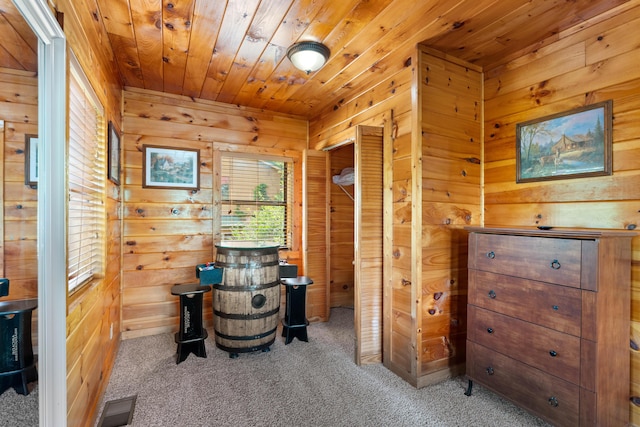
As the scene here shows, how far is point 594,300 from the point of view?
57.6 inches

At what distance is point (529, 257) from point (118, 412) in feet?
8.50

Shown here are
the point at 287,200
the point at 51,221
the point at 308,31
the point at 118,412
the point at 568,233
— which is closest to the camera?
the point at 51,221

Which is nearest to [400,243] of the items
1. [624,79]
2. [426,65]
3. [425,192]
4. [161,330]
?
[425,192]

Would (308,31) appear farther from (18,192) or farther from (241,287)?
(241,287)

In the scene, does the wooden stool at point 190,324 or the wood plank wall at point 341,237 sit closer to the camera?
the wooden stool at point 190,324

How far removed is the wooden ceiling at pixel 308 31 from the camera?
1741mm

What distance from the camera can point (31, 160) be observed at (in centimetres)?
102

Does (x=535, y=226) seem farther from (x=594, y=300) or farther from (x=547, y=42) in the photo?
(x=547, y=42)

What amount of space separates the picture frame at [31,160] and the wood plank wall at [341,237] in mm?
3171

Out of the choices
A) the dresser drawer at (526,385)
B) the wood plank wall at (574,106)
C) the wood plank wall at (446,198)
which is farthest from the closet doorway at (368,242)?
the wood plank wall at (574,106)

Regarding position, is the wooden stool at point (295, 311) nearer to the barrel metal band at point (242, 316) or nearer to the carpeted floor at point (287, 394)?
the carpeted floor at point (287, 394)

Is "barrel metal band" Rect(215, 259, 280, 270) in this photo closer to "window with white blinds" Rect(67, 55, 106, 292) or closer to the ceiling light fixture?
"window with white blinds" Rect(67, 55, 106, 292)

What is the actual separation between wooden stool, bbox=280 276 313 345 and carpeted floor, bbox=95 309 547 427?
0.20m

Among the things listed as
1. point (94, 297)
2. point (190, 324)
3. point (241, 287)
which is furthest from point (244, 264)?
point (94, 297)
